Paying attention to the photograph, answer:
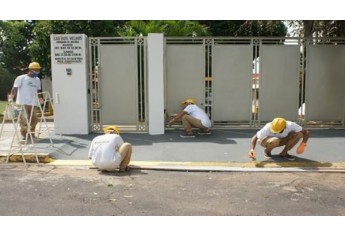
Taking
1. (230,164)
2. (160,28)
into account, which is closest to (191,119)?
(230,164)

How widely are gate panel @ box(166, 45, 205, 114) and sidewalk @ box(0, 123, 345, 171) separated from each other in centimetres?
102

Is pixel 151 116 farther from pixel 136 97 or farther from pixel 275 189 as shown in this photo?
pixel 275 189

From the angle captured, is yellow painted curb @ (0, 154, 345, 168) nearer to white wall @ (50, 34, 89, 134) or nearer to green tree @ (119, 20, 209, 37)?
white wall @ (50, 34, 89, 134)

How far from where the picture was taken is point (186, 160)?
27.1ft

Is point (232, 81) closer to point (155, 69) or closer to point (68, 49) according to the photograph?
point (155, 69)

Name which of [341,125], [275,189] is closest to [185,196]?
[275,189]

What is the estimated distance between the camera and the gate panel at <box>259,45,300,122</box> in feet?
38.8

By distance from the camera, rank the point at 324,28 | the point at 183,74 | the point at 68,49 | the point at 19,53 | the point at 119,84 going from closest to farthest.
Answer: the point at 68,49, the point at 119,84, the point at 183,74, the point at 324,28, the point at 19,53

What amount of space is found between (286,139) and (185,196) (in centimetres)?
304

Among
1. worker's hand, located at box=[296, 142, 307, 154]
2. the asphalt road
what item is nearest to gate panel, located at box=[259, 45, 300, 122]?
worker's hand, located at box=[296, 142, 307, 154]

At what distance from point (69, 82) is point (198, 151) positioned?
4006mm

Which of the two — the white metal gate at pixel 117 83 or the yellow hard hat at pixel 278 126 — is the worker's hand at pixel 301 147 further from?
the white metal gate at pixel 117 83

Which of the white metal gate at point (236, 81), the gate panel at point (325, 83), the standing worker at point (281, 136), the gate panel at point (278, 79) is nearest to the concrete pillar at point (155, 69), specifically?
the white metal gate at point (236, 81)

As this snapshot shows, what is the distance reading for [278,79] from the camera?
1188 centimetres
